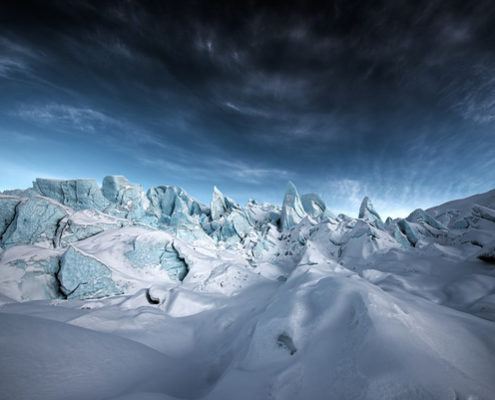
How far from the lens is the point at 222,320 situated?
16.7ft

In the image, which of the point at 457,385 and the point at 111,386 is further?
the point at 111,386

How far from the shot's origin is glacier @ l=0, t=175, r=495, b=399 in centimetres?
149

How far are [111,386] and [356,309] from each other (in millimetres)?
2900

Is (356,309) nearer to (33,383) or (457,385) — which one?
(457,385)

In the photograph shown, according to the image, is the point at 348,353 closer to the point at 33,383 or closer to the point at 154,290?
the point at 33,383

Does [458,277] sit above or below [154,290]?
above

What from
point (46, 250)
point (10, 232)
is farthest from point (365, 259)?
point (10, 232)

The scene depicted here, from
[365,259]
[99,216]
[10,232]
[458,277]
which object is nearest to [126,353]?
[458,277]

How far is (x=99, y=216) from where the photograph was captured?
9992 millimetres

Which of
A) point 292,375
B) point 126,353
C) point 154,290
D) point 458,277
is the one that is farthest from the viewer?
point 154,290

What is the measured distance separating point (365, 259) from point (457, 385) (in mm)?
12491

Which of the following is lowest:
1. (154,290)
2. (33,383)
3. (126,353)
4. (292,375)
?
(154,290)

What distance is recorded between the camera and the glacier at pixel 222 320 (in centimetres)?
149

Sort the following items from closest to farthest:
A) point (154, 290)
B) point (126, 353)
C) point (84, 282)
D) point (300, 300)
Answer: point (126, 353), point (300, 300), point (84, 282), point (154, 290)
